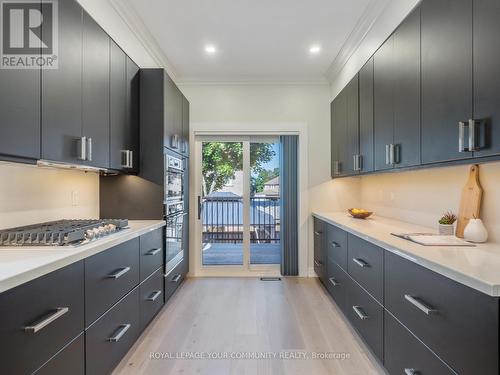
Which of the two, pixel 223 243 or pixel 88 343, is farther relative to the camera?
pixel 223 243

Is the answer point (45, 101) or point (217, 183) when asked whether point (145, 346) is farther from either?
point (217, 183)

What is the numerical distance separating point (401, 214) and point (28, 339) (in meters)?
2.89

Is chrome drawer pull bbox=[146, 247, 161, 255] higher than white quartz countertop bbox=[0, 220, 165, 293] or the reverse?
the reverse

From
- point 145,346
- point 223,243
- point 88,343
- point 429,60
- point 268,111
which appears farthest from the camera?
point 223,243

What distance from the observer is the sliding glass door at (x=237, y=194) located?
167 inches

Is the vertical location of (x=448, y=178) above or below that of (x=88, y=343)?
above

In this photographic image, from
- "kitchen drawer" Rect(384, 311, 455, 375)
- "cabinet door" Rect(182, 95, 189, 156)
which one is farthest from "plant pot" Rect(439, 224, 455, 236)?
"cabinet door" Rect(182, 95, 189, 156)

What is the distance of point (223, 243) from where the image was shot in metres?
4.60

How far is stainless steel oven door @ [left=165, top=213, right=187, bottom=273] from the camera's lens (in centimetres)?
302

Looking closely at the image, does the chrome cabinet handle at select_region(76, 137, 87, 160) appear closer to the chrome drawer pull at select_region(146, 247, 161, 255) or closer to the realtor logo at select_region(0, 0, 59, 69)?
the realtor logo at select_region(0, 0, 59, 69)

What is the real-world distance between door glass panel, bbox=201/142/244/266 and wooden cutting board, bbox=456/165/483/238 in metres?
2.80

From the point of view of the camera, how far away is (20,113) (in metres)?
1.39

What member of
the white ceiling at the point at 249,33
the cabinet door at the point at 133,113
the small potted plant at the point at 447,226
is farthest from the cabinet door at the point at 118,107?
the small potted plant at the point at 447,226

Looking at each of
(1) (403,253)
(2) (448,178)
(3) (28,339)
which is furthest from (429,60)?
(3) (28,339)
